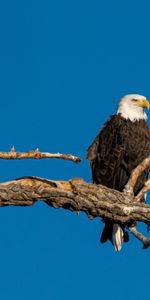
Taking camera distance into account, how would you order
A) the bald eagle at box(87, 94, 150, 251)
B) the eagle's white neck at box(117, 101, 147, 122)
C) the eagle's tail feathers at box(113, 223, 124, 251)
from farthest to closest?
1. the eagle's white neck at box(117, 101, 147, 122)
2. the bald eagle at box(87, 94, 150, 251)
3. the eagle's tail feathers at box(113, 223, 124, 251)

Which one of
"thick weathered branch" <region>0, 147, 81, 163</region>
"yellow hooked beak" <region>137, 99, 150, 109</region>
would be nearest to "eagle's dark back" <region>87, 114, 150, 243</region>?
"yellow hooked beak" <region>137, 99, 150, 109</region>

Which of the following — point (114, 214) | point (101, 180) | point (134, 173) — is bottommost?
point (114, 214)

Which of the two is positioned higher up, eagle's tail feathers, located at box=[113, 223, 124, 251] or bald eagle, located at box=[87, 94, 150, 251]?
bald eagle, located at box=[87, 94, 150, 251]

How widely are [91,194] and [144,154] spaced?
83.4 inches

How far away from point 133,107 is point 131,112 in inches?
3.0

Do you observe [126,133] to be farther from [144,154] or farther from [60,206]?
[60,206]

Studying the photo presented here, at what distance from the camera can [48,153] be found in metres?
4.39

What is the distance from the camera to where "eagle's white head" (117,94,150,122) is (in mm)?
6867

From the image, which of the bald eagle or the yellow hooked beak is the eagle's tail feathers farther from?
the yellow hooked beak

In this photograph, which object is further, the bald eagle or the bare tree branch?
the bald eagle

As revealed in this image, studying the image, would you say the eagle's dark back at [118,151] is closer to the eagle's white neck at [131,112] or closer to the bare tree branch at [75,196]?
the eagle's white neck at [131,112]

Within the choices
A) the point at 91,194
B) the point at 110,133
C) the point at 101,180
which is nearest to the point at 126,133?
the point at 110,133

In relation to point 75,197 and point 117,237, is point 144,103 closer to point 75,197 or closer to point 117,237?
point 117,237

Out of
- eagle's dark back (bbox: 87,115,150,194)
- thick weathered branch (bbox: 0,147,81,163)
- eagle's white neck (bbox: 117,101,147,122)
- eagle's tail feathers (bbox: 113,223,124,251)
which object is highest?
eagle's white neck (bbox: 117,101,147,122)
